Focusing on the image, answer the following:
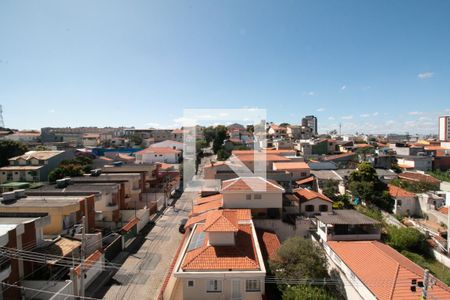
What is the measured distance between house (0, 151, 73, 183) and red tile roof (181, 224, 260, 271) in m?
25.2

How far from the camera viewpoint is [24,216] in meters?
11.9

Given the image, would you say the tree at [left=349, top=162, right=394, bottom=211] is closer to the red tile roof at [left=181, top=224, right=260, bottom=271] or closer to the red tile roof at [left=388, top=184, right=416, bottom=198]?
the red tile roof at [left=388, top=184, right=416, bottom=198]

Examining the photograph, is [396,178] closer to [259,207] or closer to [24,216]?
[259,207]

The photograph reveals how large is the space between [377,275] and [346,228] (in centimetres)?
521

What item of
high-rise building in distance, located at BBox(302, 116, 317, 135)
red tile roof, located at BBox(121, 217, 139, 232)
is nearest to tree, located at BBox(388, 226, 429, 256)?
red tile roof, located at BBox(121, 217, 139, 232)

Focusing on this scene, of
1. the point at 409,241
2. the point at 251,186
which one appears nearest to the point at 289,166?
the point at 251,186

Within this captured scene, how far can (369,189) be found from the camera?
2084 cm

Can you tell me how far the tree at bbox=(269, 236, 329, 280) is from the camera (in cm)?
957

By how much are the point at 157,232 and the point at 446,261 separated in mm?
17055

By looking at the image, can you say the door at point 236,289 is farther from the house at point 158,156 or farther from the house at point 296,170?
the house at point 158,156

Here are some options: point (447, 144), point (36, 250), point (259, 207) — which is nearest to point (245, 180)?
point (259, 207)

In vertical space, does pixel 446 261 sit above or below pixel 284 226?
below

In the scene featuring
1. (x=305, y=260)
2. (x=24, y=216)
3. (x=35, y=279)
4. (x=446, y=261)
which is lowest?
(x=446, y=261)

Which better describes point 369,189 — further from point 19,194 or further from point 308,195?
point 19,194
